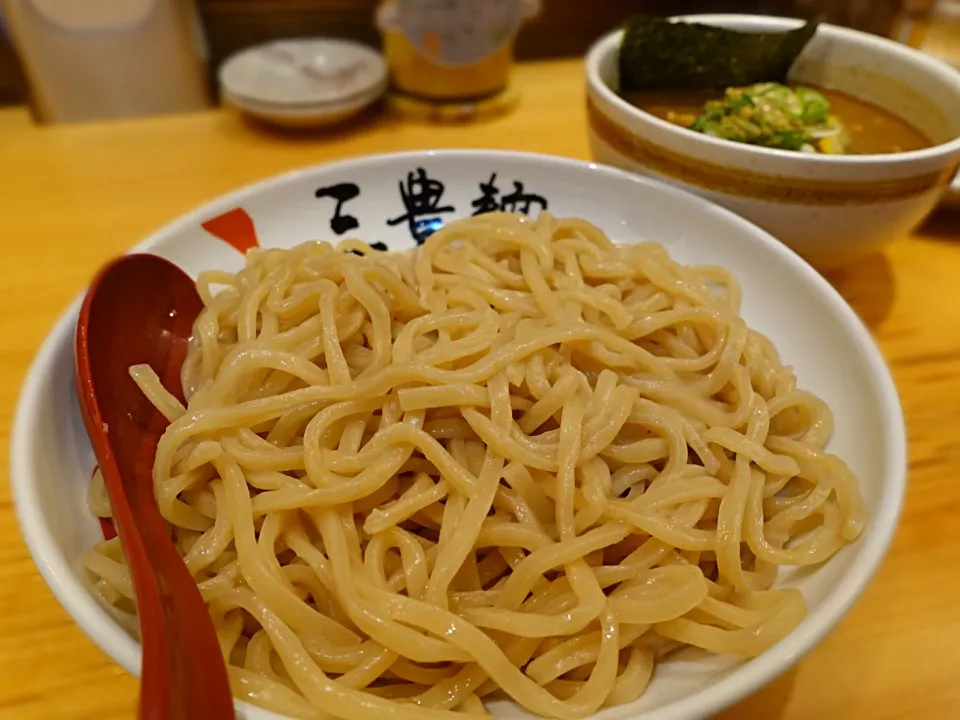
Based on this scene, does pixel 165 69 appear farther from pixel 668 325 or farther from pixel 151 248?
pixel 668 325

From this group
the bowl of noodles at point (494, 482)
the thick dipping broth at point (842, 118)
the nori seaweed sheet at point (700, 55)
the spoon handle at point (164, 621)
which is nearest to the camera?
the spoon handle at point (164, 621)

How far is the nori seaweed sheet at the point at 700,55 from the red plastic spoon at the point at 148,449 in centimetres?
126

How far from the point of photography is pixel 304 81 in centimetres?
284

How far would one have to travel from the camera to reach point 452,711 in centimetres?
91

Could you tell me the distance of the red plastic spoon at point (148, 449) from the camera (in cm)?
76

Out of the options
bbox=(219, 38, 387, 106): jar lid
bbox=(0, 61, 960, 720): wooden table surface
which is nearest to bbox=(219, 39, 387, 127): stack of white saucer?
bbox=(219, 38, 387, 106): jar lid

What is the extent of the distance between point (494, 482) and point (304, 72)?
235 cm

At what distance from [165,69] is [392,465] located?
250 cm

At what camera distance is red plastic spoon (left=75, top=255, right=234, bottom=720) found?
2.50 ft

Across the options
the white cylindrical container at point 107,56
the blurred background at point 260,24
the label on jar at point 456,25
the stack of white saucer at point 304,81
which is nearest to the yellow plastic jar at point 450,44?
the label on jar at point 456,25

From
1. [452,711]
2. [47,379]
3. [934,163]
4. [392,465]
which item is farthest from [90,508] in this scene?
[934,163]

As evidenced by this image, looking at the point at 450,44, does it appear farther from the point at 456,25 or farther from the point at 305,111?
the point at 305,111

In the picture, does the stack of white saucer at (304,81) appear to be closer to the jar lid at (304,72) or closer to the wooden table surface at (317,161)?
the jar lid at (304,72)

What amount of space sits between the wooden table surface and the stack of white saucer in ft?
0.35
